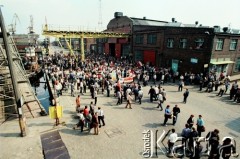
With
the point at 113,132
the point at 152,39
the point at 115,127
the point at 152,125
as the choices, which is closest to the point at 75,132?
the point at 113,132

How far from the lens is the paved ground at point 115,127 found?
9.48 metres

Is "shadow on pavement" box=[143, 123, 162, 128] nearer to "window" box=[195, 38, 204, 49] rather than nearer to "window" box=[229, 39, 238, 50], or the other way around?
"window" box=[195, 38, 204, 49]

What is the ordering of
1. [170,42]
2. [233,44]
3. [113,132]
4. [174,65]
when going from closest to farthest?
[113,132], [233,44], [174,65], [170,42]

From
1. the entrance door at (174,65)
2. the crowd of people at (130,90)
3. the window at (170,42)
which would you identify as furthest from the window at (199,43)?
the window at (170,42)

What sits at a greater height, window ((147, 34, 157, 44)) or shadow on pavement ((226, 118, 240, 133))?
window ((147, 34, 157, 44))

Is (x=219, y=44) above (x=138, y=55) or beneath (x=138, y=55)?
above

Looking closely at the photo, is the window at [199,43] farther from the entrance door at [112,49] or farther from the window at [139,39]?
the entrance door at [112,49]

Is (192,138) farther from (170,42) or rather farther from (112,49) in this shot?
(112,49)

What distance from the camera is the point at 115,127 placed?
12047mm

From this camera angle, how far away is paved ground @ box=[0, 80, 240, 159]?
9.48 meters

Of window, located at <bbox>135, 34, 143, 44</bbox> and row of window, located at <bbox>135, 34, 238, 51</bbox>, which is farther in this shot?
window, located at <bbox>135, 34, 143, 44</bbox>

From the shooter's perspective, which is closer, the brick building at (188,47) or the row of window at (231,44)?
the brick building at (188,47)

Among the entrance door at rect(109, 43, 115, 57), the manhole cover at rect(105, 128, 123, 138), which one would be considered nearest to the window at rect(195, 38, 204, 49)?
the manhole cover at rect(105, 128, 123, 138)

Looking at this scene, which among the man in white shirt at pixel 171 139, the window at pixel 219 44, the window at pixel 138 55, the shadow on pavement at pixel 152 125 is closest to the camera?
the man in white shirt at pixel 171 139
